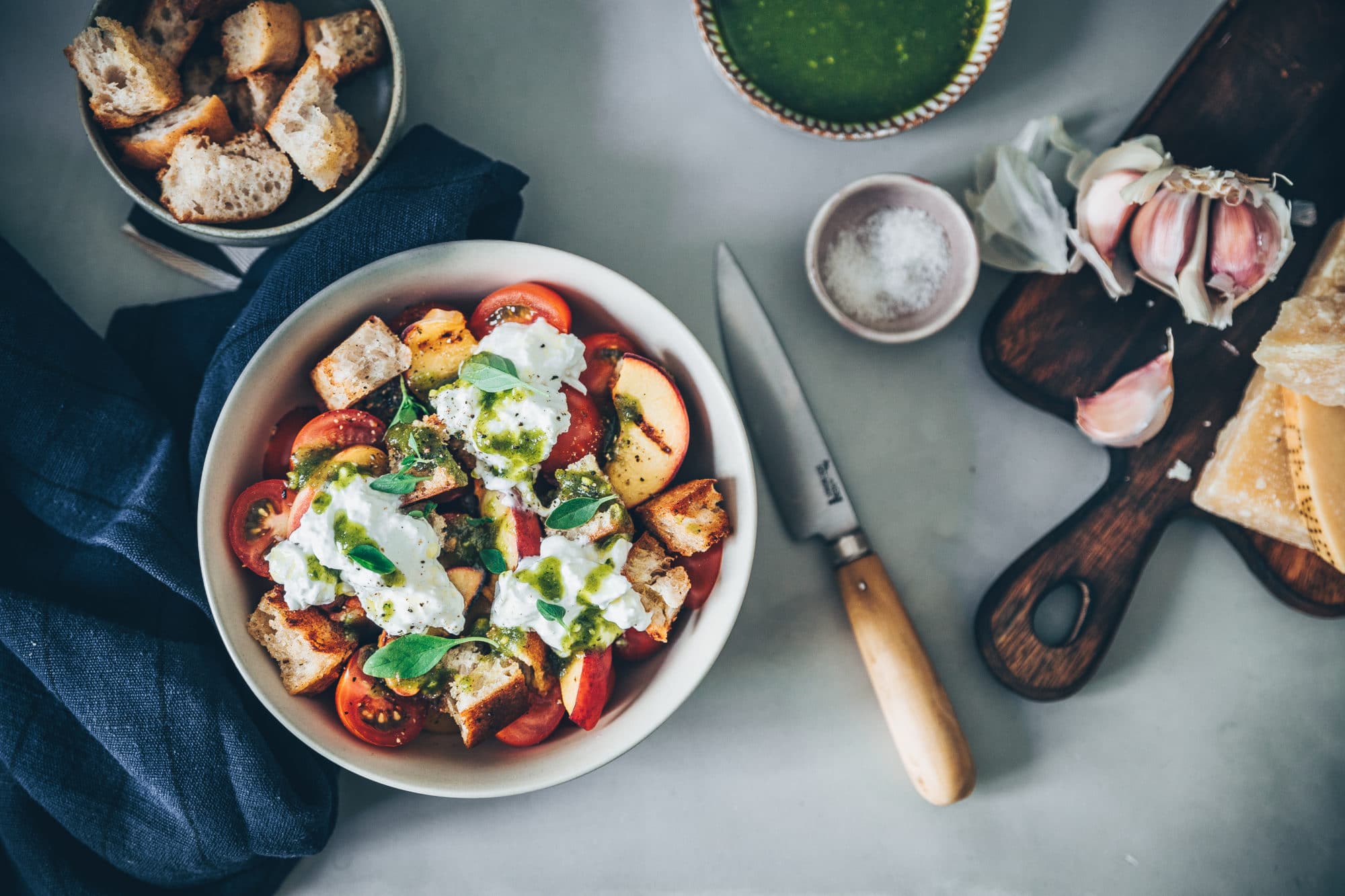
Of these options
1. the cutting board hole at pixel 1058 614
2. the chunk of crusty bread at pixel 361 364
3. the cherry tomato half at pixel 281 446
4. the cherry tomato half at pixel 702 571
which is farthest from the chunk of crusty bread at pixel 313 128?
the cutting board hole at pixel 1058 614

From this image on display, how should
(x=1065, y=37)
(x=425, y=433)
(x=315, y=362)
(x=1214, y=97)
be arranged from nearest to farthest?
(x=425, y=433)
(x=315, y=362)
(x=1214, y=97)
(x=1065, y=37)

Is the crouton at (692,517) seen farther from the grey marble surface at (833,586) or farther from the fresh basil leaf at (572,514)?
the grey marble surface at (833,586)

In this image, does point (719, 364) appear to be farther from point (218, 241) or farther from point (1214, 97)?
point (1214, 97)

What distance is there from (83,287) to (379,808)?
44.5 inches

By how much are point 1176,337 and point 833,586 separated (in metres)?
0.80

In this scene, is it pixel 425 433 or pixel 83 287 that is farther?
pixel 83 287

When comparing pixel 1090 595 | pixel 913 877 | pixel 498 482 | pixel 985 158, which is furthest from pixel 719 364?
pixel 913 877

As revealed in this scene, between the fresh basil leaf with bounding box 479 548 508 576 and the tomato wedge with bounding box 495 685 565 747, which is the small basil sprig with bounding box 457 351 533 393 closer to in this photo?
the fresh basil leaf with bounding box 479 548 508 576

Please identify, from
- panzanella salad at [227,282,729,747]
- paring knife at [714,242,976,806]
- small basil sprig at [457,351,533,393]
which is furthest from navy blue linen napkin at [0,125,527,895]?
paring knife at [714,242,976,806]

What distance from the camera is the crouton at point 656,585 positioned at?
4.26 ft

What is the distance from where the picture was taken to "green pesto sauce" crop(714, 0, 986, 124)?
1630mm

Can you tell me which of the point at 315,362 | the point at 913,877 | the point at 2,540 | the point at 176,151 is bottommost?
the point at 913,877

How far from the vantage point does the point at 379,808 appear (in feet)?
5.31

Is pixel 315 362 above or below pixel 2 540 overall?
above
